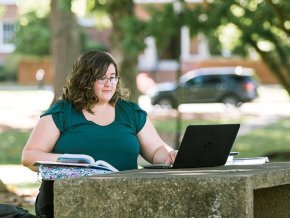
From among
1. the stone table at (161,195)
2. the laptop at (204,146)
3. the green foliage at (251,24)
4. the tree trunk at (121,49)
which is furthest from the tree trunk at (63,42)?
the stone table at (161,195)

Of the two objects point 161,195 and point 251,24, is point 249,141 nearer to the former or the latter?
point 251,24

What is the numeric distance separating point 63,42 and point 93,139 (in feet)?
59.2

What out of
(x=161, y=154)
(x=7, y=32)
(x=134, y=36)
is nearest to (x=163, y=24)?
(x=134, y=36)

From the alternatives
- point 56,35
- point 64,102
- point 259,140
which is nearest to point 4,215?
point 64,102

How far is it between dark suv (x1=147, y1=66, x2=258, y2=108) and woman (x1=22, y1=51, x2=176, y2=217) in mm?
35608

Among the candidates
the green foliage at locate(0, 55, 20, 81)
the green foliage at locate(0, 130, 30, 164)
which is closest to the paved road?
the green foliage at locate(0, 130, 30, 164)

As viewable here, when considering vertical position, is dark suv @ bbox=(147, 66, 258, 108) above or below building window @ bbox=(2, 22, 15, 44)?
below

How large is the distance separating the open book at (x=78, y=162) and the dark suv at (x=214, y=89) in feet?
119

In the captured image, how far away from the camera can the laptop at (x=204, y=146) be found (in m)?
5.88

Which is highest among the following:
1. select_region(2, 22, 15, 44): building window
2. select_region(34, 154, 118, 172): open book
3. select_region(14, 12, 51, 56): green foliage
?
select_region(2, 22, 15, 44): building window

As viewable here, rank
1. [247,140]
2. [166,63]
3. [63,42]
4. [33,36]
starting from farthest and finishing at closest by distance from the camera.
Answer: [166,63] < [33,36] < [247,140] < [63,42]

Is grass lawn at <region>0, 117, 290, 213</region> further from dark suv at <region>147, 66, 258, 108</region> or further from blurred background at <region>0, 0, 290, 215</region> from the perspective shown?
dark suv at <region>147, 66, 258, 108</region>

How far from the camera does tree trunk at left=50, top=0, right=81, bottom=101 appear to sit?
78.9 feet

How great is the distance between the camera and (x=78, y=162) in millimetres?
5961
